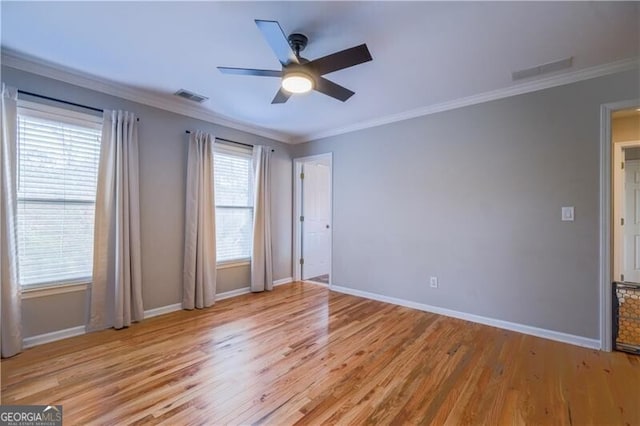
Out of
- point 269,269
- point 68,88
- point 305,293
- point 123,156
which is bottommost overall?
point 305,293

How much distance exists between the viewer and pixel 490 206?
3.19m

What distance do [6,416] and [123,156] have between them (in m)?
2.25

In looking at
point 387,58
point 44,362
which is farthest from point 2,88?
point 387,58

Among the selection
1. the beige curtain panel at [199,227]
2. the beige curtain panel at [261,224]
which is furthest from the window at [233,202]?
the beige curtain panel at [199,227]

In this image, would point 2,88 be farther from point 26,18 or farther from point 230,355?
point 230,355

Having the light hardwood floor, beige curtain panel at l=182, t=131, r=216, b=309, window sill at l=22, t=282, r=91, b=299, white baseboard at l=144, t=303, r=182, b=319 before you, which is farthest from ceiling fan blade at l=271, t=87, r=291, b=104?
white baseboard at l=144, t=303, r=182, b=319

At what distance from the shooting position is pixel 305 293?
14.4 ft

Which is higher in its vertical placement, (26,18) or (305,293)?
(26,18)

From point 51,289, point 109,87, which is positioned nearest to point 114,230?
point 51,289

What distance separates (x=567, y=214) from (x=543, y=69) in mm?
1360

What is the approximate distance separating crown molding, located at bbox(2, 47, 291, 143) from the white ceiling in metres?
0.10

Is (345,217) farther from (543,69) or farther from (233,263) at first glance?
(543,69)

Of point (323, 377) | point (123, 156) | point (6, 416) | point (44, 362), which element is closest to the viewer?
point (6, 416)

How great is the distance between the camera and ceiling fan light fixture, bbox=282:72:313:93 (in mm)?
2090
